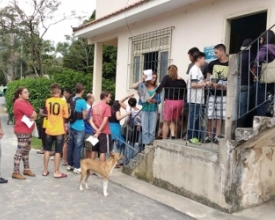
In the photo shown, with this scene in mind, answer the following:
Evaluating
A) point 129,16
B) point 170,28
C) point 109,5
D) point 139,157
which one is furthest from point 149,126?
point 109,5

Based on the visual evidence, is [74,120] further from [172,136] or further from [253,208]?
[253,208]

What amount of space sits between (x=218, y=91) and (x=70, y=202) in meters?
2.80

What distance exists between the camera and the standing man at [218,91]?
5.57m

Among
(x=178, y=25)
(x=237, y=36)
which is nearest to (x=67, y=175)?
(x=178, y=25)

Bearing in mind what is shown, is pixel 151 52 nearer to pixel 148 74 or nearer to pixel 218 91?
pixel 148 74

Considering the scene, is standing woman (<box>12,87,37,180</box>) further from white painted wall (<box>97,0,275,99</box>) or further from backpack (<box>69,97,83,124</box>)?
white painted wall (<box>97,0,275,99</box>)

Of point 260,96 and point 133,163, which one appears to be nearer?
point 260,96

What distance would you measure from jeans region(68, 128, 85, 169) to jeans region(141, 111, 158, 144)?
3.99ft

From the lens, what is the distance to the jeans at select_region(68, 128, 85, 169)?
709 centimetres

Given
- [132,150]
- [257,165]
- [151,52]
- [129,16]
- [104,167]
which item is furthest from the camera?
[151,52]

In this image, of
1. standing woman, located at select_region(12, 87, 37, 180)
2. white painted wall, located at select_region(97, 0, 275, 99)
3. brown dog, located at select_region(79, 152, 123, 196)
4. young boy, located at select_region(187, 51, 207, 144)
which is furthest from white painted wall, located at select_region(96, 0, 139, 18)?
brown dog, located at select_region(79, 152, 123, 196)

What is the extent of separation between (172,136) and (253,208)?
191 centimetres

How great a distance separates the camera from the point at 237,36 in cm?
852

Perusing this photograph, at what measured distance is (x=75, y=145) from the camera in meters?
7.12
